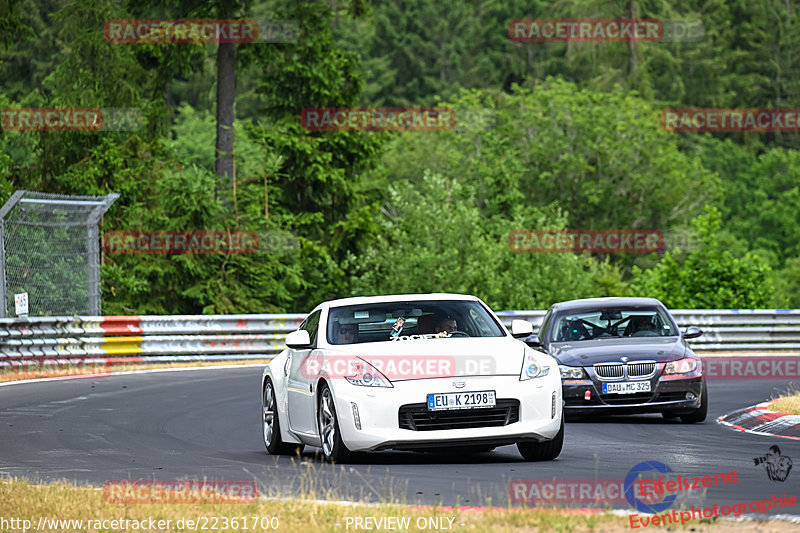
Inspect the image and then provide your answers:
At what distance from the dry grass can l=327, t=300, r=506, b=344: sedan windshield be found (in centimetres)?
364

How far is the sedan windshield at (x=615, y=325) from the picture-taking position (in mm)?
17078

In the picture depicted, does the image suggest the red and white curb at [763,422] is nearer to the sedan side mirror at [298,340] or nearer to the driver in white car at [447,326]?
the driver in white car at [447,326]

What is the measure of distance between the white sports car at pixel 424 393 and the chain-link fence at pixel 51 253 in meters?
12.2

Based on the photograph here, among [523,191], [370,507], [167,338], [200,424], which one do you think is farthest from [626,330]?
[523,191]

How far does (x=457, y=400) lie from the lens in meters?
10.9

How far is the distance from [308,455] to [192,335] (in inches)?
646

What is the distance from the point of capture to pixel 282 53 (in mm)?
42844

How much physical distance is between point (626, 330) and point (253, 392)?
636 cm

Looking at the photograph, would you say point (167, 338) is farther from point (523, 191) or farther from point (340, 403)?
point (523, 191)

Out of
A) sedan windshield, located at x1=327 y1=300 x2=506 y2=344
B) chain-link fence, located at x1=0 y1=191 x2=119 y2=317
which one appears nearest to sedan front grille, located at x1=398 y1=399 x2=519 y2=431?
sedan windshield, located at x1=327 y1=300 x2=506 y2=344

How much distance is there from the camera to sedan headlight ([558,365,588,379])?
15.8 m

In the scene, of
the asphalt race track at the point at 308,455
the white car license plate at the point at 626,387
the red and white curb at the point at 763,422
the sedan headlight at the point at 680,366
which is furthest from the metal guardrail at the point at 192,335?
the sedan headlight at the point at 680,366

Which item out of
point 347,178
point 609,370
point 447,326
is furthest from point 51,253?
point 347,178

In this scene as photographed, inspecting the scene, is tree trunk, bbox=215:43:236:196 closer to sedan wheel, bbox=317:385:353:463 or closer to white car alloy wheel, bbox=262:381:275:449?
white car alloy wheel, bbox=262:381:275:449
